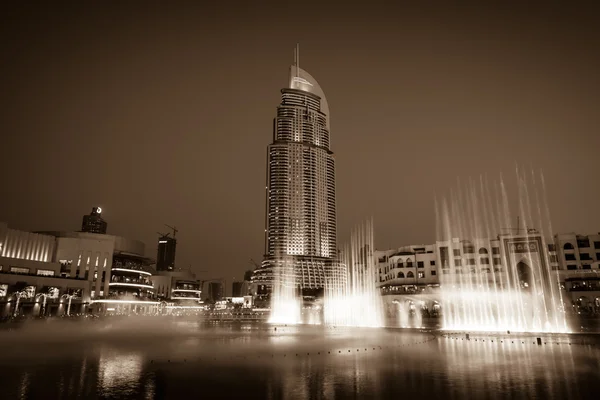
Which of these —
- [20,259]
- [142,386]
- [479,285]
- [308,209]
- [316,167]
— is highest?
[316,167]

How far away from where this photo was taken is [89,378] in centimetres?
1639

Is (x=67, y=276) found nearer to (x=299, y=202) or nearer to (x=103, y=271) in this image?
(x=103, y=271)

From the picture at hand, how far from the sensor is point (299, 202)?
181750 mm

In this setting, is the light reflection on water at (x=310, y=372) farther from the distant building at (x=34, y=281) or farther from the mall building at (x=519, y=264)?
the distant building at (x=34, y=281)

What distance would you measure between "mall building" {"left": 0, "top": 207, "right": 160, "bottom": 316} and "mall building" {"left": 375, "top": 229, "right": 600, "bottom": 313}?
71.3 metres

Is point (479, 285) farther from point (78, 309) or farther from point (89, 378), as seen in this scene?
point (78, 309)

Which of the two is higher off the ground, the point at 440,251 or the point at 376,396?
the point at 440,251

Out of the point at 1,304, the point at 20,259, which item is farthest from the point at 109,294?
the point at 1,304

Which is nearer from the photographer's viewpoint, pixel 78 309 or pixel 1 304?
pixel 1 304

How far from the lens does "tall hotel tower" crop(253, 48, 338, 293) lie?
17362cm

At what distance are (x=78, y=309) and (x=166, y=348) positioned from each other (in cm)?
7947

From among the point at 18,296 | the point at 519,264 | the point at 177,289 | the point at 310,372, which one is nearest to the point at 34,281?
the point at 18,296

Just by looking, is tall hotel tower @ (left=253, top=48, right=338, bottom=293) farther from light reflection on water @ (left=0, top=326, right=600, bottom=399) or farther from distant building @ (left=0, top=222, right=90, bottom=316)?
light reflection on water @ (left=0, top=326, right=600, bottom=399)

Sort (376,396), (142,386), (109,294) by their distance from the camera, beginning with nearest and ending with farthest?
(376,396), (142,386), (109,294)
